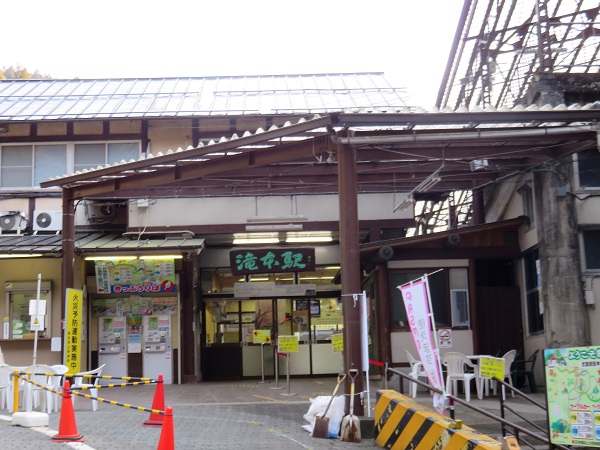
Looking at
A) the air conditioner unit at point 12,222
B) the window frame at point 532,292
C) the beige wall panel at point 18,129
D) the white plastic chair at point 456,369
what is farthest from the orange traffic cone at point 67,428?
the beige wall panel at point 18,129

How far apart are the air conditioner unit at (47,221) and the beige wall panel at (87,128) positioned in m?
2.53

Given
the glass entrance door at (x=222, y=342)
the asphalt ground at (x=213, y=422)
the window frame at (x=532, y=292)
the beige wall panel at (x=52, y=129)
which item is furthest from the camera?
the glass entrance door at (x=222, y=342)

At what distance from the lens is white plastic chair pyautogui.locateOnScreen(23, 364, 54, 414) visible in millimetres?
14617

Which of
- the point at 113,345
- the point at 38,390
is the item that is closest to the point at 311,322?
the point at 113,345

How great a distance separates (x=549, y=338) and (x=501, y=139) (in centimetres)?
505

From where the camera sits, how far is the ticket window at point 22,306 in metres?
21.9

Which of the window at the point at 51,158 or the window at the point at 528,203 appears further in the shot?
the window at the point at 51,158

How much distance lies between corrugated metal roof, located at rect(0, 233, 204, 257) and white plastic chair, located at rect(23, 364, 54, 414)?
5.33m

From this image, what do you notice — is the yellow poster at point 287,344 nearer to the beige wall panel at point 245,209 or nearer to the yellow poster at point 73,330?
the beige wall panel at point 245,209

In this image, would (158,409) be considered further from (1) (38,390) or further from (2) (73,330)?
(2) (73,330)

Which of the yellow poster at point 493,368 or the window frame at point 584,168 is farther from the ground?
the window frame at point 584,168

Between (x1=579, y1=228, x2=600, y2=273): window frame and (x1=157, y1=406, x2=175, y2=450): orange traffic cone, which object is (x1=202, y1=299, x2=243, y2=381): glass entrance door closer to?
(x1=579, y1=228, x2=600, y2=273): window frame

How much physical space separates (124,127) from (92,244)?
4077 mm

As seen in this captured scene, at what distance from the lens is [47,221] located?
2252 centimetres
